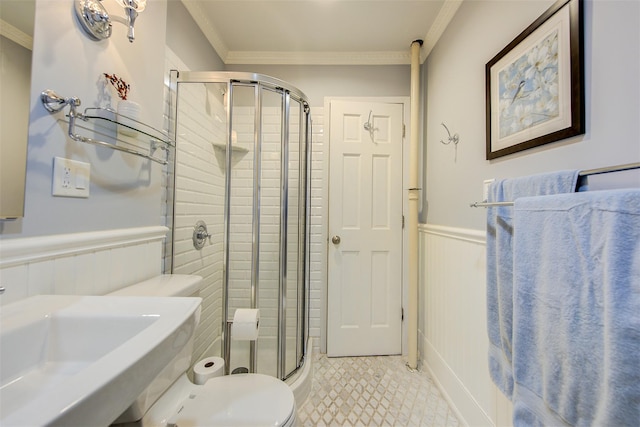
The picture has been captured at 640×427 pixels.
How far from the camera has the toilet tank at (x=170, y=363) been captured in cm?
76

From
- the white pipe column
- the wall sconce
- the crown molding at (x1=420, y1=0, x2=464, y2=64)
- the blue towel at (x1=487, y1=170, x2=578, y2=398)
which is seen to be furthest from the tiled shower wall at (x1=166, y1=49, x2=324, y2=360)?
the crown molding at (x1=420, y1=0, x2=464, y2=64)

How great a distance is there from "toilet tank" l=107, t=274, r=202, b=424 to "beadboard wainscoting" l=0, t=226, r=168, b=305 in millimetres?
69

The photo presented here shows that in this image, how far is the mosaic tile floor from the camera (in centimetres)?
132

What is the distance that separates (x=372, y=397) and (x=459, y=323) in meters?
0.70

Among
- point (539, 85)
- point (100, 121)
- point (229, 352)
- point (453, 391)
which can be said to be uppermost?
point (539, 85)

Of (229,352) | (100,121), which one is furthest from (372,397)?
(100,121)

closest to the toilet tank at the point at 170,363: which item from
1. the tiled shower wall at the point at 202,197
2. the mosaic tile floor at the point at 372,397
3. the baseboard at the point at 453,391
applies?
the tiled shower wall at the point at 202,197

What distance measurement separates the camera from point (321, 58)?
1.98 meters

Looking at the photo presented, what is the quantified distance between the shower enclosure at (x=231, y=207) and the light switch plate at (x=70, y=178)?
1.64ft

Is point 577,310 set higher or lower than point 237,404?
higher

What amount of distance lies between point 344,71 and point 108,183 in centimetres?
182

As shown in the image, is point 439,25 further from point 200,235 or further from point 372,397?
point 372,397

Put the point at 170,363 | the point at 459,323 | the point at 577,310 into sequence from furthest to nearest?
1. the point at 459,323
2. the point at 170,363
3. the point at 577,310

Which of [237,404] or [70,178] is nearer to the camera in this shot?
[70,178]
